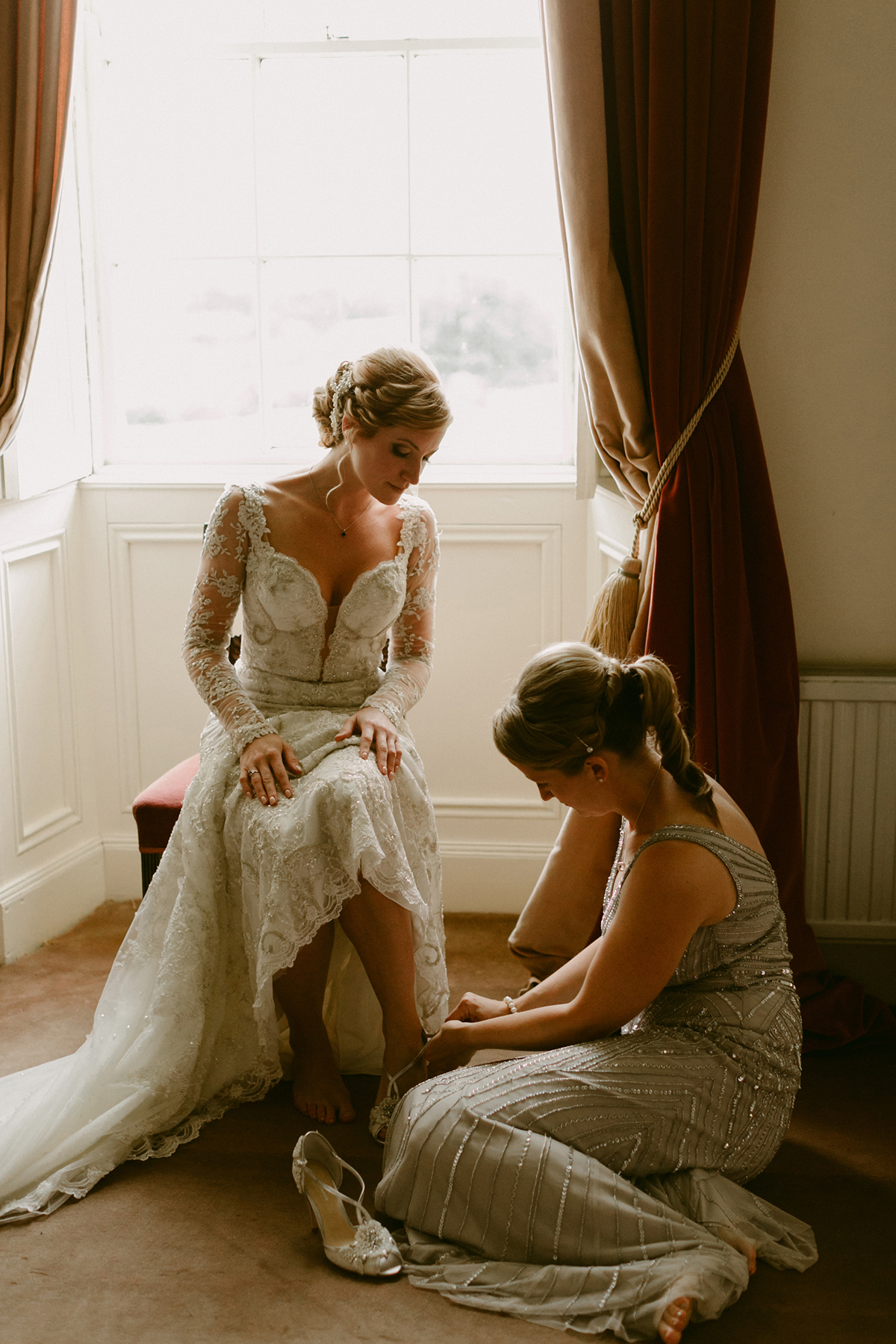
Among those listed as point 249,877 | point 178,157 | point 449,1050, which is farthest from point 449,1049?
point 178,157

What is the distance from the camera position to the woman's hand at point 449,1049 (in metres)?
2.02

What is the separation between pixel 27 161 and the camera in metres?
2.75

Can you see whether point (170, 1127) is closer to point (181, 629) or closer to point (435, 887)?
point (435, 887)

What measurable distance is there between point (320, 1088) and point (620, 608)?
116 cm

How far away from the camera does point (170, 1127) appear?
7.48 feet

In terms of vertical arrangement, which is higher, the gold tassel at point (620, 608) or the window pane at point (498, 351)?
the window pane at point (498, 351)

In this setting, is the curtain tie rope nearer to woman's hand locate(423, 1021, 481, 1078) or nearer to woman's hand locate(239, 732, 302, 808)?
woman's hand locate(239, 732, 302, 808)

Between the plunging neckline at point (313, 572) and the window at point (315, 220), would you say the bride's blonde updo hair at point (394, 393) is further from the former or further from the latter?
the window at point (315, 220)

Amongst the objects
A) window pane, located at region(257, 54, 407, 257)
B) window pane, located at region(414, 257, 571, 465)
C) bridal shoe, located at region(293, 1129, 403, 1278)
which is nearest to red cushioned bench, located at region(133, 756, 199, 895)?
bridal shoe, located at region(293, 1129, 403, 1278)

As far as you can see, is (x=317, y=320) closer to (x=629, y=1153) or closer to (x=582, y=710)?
(x=582, y=710)

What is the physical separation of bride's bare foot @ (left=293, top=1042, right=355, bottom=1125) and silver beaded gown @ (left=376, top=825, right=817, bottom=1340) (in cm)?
37

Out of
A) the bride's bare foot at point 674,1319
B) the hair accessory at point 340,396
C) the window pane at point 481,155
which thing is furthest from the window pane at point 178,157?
the bride's bare foot at point 674,1319

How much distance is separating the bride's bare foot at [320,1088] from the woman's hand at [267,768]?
508 millimetres

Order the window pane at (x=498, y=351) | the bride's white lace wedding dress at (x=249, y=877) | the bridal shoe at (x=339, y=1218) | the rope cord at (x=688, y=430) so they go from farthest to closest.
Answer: the window pane at (x=498, y=351) → the rope cord at (x=688, y=430) → the bride's white lace wedding dress at (x=249, y=877) → the bridal shoe at (x=339, y=1218)
